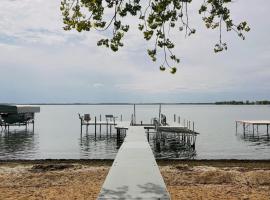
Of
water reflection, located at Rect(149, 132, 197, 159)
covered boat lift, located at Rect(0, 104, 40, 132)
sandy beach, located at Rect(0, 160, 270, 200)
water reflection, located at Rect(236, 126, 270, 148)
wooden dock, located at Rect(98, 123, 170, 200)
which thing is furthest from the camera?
covered boat lift, located at Rect(0, 104, 40, 132)

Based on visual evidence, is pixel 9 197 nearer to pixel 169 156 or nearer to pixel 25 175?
pixel 25 175

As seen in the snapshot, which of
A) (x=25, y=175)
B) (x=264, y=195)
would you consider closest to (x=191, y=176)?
(x=264, y=195)

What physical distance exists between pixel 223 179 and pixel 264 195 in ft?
10.8

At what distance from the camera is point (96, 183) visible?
15.5m

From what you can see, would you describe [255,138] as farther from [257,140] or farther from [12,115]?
[12,115]

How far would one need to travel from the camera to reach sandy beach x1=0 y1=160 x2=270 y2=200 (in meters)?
12.6

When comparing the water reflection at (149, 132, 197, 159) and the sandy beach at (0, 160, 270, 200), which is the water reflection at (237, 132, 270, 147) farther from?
the sandy beach at (0, 160, 270, 200)

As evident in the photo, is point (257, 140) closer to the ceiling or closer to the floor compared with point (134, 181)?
closer to the floor

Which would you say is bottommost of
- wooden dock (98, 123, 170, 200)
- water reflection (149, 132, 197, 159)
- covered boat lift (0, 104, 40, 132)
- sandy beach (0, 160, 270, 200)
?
water reflection (149, 132, 197, 159)

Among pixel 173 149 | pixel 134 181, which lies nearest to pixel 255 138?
pixel 173 149

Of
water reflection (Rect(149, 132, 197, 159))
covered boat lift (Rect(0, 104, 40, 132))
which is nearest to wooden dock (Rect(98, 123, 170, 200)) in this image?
water reflection (Rect(149, 132, 197, 159))

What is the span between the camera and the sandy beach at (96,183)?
1255cm

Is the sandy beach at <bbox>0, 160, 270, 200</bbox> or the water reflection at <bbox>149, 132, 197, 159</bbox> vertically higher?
the sandy beach at <bbox>0, 160, 270, 200</bbox>

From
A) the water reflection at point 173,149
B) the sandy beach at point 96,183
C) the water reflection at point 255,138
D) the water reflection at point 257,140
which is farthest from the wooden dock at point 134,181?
the water reflection at point 257,140
